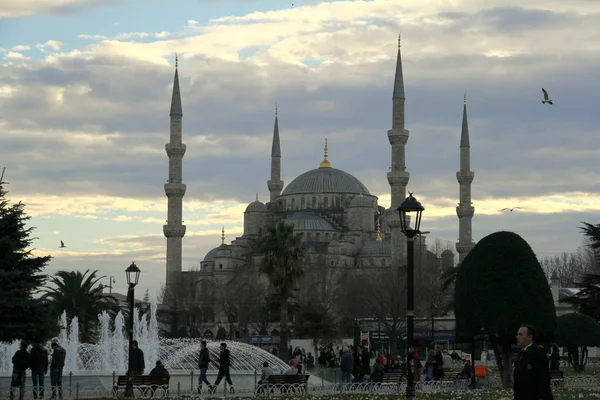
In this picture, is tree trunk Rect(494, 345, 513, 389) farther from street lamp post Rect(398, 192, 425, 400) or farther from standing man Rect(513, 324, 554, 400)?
standing man Rect(513, 324, 554, 400)

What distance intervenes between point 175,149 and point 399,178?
16.9 metres

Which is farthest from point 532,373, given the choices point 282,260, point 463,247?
point 463,247

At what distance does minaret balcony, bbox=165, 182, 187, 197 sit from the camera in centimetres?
8225

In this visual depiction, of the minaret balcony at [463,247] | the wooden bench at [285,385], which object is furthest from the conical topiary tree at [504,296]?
the minaret balcony at [463,247]

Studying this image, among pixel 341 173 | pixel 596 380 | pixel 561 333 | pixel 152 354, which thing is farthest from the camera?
pixel 341 173

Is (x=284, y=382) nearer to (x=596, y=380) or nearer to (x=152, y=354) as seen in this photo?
(x=596, y=380)

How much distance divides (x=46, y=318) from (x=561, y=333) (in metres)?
17.7

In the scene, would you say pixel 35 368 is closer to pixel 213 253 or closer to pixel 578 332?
pixel 578 332

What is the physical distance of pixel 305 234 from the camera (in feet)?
350

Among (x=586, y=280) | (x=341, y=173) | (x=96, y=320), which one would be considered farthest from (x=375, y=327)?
(x=341, y=173)

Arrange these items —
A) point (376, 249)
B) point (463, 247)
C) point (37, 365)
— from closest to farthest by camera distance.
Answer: point (37, 365) → point (463, 247) → point (376, 249)

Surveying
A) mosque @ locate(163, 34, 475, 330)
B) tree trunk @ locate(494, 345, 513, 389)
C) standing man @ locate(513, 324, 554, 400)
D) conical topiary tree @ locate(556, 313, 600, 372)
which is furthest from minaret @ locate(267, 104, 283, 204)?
standing man @ locate(513, 324, 554, 400)

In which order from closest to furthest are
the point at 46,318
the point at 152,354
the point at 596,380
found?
1. the point at 46,318
2. the point at 596,380
3. the point at 152,354

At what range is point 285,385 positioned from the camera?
21.0 meters
